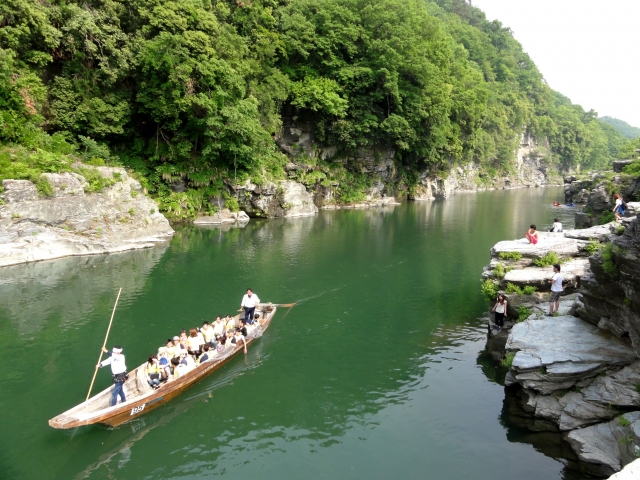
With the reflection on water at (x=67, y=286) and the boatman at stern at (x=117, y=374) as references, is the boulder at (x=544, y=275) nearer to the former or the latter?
the boatman at stern at (x=117, y=374)

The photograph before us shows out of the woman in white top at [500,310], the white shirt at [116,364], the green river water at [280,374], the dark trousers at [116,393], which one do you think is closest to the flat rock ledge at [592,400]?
the green river water at [280,374]

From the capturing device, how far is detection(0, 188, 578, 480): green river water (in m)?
10.2

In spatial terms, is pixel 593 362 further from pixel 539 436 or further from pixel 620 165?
pixel 620 165

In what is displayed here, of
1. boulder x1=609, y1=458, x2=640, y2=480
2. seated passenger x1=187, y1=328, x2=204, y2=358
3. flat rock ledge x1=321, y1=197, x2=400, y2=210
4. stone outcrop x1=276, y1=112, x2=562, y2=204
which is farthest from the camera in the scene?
flat rock ledge x1=321, y1=197, x2=400, y2=210

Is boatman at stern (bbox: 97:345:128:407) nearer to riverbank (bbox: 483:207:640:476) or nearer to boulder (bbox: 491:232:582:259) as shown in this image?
riverbank (bbox: 483:207:640:476)

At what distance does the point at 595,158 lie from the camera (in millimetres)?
138250

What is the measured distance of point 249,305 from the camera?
17547 mm

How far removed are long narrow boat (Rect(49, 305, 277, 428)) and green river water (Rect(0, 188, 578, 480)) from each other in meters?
0.33

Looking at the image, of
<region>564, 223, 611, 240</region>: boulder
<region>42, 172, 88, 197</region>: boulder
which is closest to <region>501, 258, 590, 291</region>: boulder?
<region>564, 223, 611, 240</region>: boulder

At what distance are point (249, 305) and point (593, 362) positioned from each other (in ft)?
39.8

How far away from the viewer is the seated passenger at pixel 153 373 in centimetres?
1231

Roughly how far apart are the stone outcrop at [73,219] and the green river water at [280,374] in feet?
4.64

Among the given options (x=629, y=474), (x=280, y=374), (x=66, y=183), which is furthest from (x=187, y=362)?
(x=66, y=183)

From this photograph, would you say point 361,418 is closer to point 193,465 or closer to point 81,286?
point 193,465
